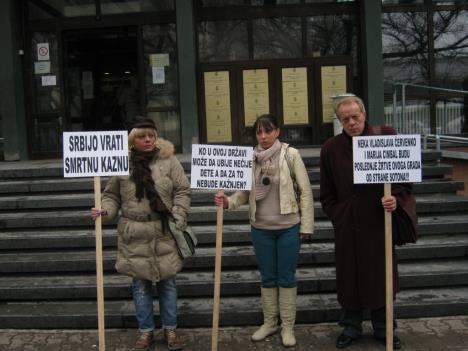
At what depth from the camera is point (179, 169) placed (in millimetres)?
4523

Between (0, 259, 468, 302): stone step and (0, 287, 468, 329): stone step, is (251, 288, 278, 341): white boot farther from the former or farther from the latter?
(0, 259, 468, 302): stone step

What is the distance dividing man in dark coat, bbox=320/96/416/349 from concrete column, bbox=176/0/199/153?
5370 millimetres

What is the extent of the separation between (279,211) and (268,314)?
0.91 m

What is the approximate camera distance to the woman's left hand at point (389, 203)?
13.4 feet

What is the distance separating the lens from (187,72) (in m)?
9.60

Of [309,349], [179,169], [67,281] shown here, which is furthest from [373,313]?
[67,281]

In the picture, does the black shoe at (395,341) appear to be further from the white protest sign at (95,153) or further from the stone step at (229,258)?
the white protest sign at (95,153)

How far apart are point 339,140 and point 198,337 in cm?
213

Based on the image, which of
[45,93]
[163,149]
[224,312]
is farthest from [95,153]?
[45,93]

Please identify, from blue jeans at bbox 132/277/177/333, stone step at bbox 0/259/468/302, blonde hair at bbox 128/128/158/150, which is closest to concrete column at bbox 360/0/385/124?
stone step at bbox 0/259/468/302

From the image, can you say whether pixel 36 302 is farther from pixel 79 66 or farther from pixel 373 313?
pixel 79 66

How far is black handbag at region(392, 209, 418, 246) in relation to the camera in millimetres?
4285

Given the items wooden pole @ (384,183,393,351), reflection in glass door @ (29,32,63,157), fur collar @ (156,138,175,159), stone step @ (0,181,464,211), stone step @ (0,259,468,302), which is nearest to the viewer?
wooden pole @ (384,183,393,351)

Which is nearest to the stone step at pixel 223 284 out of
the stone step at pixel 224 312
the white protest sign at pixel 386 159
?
the stone step at pixel 224 312
